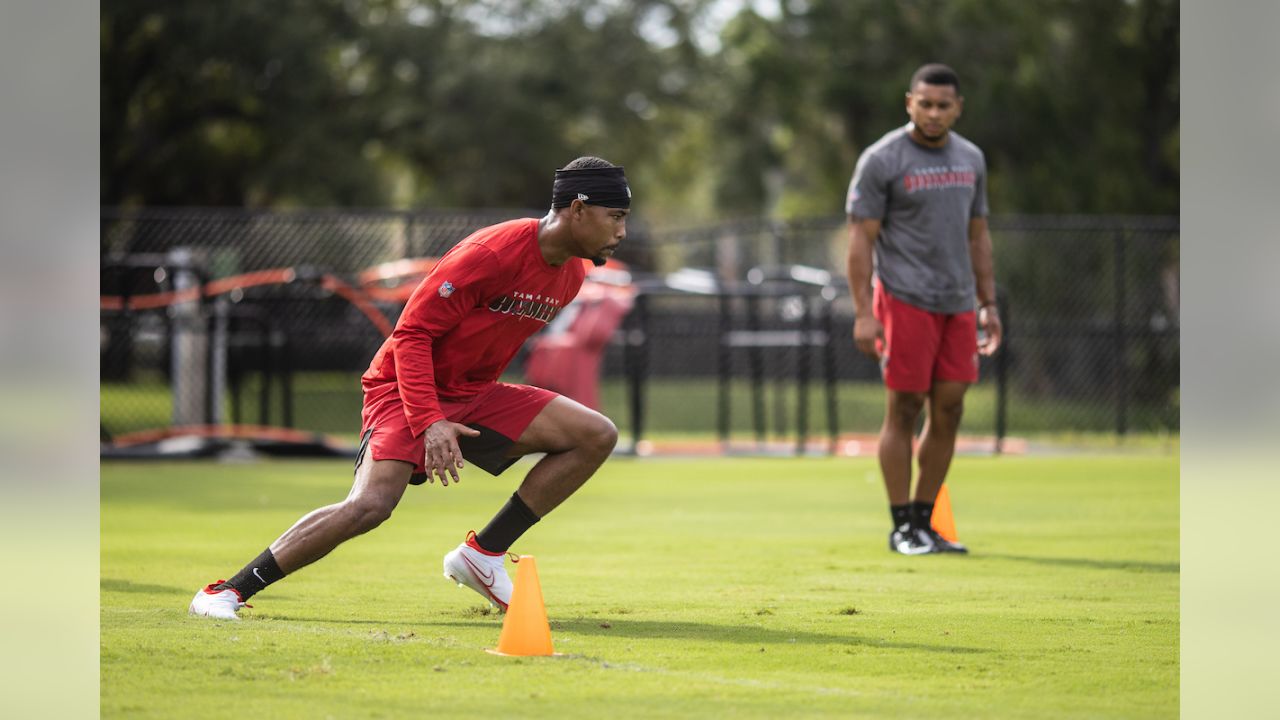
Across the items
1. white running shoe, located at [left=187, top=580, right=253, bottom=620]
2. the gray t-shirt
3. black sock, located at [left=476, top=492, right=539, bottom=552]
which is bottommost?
white running shoe, located at [left=187, top=580, right=253, bottom=620]

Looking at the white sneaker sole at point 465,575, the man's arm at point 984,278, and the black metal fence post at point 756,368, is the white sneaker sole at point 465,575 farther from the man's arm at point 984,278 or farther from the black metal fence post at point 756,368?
the black metal fence post at point 756,368

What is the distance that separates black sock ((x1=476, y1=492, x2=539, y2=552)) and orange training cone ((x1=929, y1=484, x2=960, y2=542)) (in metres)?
3.17

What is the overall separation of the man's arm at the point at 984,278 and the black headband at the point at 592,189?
10.3 ft

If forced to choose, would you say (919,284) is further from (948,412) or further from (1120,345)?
(1120,345)

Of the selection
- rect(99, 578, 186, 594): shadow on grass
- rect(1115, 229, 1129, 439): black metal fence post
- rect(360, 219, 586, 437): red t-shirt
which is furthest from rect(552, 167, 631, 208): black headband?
rect(1115, 229, 1129, 439): black metal fence post

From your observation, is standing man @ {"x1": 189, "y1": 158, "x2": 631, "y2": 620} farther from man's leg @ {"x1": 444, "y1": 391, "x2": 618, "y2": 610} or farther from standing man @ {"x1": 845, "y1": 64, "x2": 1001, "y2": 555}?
standing man @ {"x1": 845, "y1": 64, "x2": 1001, "y2": 555}

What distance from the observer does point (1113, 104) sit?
2362 centimetres

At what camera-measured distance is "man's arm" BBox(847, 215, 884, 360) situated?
819cm

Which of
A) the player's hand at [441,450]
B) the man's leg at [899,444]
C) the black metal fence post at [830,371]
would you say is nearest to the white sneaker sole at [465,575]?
the player's hand at [441,450]

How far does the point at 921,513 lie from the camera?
27.6ft

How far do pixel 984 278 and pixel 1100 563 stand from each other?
1610mm

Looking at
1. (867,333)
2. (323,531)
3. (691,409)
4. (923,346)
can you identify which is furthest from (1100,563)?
(691,409)

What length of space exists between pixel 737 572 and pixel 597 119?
33.1 metres
